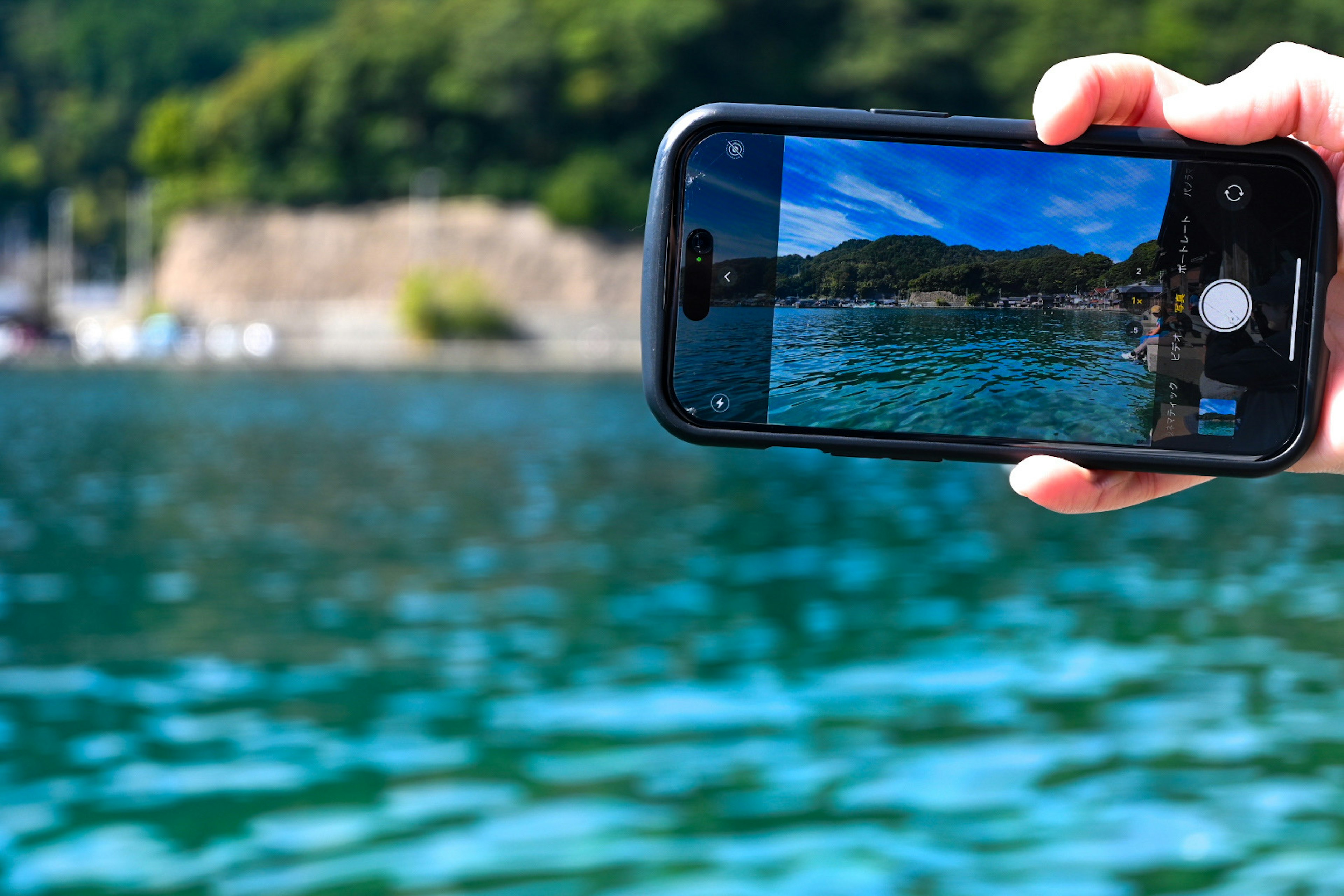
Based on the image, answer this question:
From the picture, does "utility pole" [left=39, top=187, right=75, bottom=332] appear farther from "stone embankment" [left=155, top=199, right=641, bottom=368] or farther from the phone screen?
the phone screen

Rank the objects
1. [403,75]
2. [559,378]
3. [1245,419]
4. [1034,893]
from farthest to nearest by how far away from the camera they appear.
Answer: [403,75] < [559,378] < [1034,893] < [1245,419]

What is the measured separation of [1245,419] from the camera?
6.67ft

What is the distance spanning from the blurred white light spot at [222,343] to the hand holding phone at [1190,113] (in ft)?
248

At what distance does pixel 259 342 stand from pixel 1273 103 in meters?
75.9

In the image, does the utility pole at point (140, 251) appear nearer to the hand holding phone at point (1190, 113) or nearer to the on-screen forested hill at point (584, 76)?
the on-screen forested hill at point (584, 76)

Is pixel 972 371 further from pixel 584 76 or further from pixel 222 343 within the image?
pixel 584 76

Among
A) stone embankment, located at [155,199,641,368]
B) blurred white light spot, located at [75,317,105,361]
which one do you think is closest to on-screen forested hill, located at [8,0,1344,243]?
stone embankment, located at [155,199,641,368]

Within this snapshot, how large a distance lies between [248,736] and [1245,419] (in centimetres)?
704

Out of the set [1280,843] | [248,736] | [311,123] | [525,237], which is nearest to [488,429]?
[248,736]

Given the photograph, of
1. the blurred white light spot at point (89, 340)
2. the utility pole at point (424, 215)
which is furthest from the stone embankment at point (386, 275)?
the blurred white light spot at point (89, 340)

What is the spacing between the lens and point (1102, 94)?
204 centimetres

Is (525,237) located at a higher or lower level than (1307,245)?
higher

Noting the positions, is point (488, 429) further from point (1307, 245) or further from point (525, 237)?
point (525, 237)

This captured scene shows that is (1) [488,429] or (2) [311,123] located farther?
(2) [311,123]
